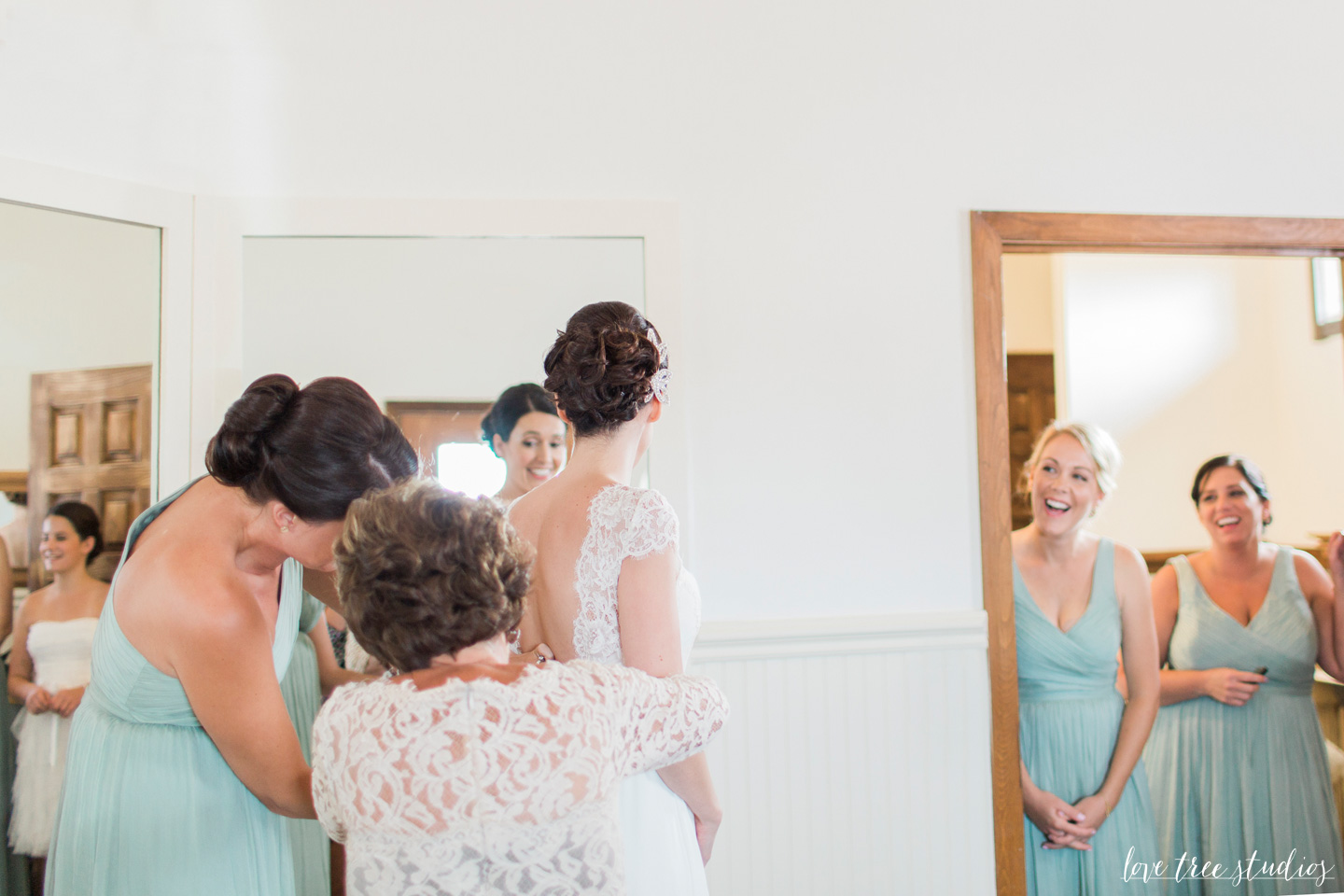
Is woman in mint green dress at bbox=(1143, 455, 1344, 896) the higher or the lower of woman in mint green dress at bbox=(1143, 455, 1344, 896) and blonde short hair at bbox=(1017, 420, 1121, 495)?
the lower

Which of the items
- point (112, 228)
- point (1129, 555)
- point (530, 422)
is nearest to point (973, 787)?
point (1129, 555)

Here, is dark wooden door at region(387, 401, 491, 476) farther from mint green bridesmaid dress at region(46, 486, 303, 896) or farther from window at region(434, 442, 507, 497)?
mint green bridesmaid dress at region(46, 486, 303, 896)

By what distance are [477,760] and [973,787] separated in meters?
1.59

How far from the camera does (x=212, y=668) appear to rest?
1.21 m

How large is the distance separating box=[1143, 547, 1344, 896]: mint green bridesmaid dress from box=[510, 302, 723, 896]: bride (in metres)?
1.83

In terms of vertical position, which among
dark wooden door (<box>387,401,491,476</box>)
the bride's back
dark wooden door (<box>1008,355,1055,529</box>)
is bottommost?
the bride's back

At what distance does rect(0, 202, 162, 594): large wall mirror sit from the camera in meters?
1.78

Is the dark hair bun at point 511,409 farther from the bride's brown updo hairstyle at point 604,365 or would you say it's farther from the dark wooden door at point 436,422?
the bride's brown updo hairstyle at point 604,365

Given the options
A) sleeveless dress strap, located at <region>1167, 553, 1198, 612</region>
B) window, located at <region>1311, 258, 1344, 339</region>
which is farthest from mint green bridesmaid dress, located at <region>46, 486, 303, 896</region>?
window, located at <region>1311, 258, 1344, 339</region>

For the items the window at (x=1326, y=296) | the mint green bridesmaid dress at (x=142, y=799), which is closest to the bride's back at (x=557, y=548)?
the mint green bridesmaid dress at (x=142, y=799)

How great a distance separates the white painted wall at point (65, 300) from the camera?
1780mm

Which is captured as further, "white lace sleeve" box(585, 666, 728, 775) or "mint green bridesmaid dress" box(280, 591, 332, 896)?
"mint green bridesmaid dress" box(280, 591, 332, 896)

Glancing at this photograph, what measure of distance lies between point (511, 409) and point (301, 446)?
0.80 meters

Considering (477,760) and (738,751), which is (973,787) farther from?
(477,760)
